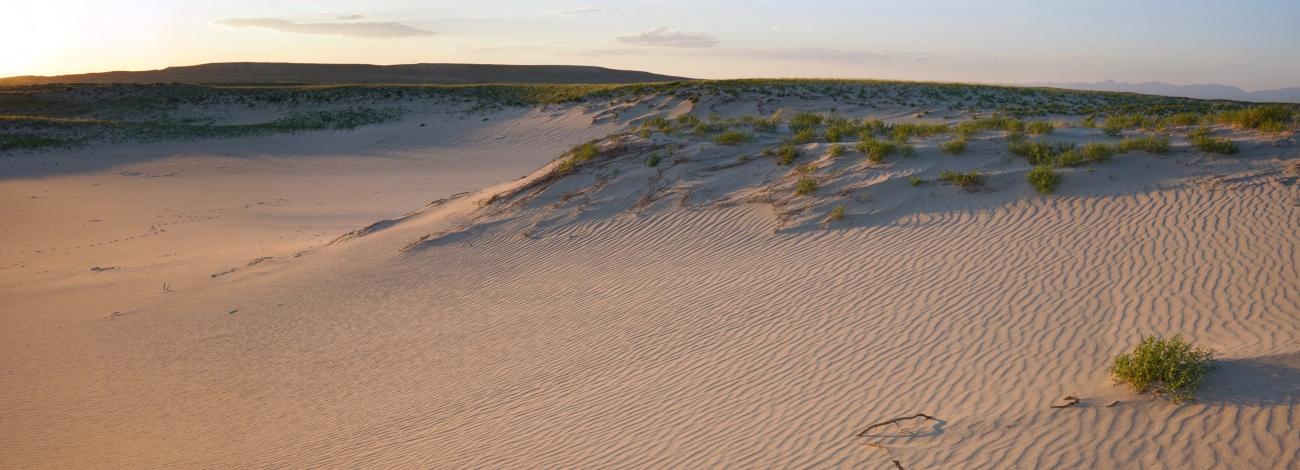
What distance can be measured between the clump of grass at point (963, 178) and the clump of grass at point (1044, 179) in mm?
627

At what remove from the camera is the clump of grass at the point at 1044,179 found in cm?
1000

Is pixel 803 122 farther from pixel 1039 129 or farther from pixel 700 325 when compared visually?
pixel 700 325

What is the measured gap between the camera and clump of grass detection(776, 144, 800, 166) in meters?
12.7

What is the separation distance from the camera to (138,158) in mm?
27156

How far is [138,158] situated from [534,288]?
24598 millimetres

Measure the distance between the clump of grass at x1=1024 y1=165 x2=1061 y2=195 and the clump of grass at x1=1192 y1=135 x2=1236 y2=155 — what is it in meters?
2.43

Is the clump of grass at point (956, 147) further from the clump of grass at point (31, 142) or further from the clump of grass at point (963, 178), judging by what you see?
the clump of grass at point (31, 142)

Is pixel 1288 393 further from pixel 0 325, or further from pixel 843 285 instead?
pixel 0 325

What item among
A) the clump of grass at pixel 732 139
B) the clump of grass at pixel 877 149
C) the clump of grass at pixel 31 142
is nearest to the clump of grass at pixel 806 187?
the clump of grass at pixel 877 149

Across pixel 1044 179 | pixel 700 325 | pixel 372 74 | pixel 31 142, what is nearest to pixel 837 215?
pixel 1044 179

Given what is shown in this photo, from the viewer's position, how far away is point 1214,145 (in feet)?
35.0

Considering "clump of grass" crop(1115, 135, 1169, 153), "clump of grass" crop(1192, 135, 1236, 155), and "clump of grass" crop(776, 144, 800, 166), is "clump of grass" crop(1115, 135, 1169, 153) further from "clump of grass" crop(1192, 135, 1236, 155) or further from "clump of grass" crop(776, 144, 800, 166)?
"clump of grass" crop(776, 144, 800, 166)

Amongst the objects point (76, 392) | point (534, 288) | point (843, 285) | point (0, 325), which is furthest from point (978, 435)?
point (0, 325)

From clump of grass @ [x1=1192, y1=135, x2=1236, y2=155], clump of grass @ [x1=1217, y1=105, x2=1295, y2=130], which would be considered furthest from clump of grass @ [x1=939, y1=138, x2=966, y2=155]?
clump of grass @ [x1=1217, y1=105, x2=1295, y2=130]
